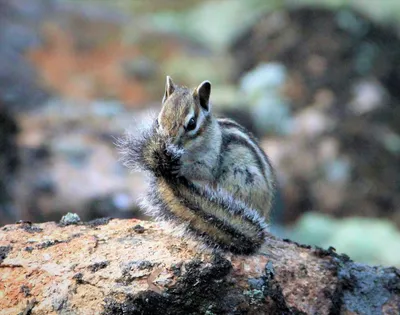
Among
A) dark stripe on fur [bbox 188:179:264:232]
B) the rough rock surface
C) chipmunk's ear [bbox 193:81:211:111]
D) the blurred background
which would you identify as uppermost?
the blurred background

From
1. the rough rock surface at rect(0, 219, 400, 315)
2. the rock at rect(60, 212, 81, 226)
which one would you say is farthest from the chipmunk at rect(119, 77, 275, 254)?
the rock at rect(60, 212, 81, 226)

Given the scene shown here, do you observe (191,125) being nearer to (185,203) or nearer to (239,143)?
(239,143)

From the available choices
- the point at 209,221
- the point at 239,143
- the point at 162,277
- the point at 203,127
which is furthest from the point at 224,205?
the point at 239,143

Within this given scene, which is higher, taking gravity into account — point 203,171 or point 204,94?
point 204,94

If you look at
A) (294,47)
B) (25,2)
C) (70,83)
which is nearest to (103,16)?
(25,2)

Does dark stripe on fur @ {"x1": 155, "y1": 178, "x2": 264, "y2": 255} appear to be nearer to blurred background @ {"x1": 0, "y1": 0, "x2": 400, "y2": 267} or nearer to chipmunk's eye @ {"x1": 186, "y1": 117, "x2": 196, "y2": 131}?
chipmunk's eye @ {"x1": 186, "y1": 117, "x2": 196, "y2": 131}

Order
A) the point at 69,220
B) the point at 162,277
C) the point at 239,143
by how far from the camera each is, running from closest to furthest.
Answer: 1. the point at 162,277
2. the point at 69,220
3. the point at 239,143
